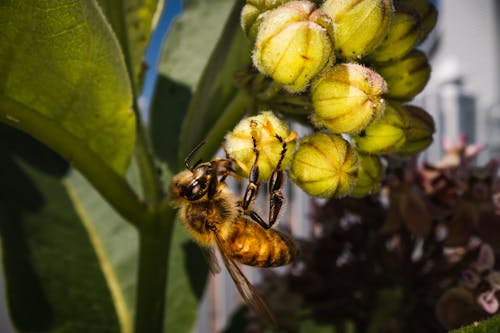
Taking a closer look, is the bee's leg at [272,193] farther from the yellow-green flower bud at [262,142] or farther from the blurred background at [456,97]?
the blurred background at [456,97]

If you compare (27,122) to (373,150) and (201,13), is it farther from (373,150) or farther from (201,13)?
(201,13)

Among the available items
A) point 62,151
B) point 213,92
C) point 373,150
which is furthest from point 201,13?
point 373,150

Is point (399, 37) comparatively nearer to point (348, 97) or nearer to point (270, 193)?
point (348, 97)

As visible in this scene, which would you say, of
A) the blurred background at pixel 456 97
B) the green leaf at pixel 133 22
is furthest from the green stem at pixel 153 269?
the blurred background at pixel 456 97

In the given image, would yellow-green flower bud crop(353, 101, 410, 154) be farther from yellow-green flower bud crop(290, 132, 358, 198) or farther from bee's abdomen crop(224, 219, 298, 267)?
bee's abdomen crop(224, 219, 298, 267)

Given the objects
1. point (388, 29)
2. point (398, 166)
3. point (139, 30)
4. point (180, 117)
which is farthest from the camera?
point (180, 117)

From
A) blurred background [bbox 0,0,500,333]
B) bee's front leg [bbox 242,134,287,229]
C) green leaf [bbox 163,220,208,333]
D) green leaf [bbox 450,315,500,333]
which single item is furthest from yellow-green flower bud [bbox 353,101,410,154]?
blurred background [bbox 0,0,500,333]
